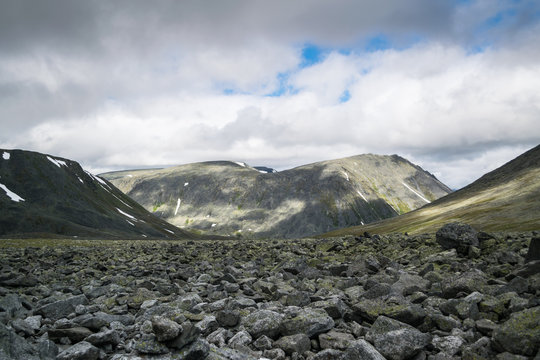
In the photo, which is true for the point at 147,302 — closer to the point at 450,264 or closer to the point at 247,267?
the point at 247,267

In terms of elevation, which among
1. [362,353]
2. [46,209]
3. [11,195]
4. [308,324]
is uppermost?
[11,195]

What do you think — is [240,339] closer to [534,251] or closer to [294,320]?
[294,320]

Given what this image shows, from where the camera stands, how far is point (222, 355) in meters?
8.31

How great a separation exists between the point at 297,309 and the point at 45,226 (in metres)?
168

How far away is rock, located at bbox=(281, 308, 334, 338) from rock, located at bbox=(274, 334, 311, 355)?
443mm

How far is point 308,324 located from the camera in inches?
382

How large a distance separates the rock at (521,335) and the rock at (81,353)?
9631mm

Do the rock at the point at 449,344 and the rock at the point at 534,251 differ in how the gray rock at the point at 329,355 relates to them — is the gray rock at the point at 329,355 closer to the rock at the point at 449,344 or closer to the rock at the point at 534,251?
the rock at the point at 449,344

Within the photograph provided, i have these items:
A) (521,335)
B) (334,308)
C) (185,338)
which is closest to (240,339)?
(185,338)

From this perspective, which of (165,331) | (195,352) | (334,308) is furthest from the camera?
(334,308)

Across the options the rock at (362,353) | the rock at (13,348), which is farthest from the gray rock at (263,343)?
the rock at (13,348)

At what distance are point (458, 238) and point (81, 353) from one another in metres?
24.3

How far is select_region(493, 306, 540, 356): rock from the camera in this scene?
292 inches

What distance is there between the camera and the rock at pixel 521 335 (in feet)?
24.4
